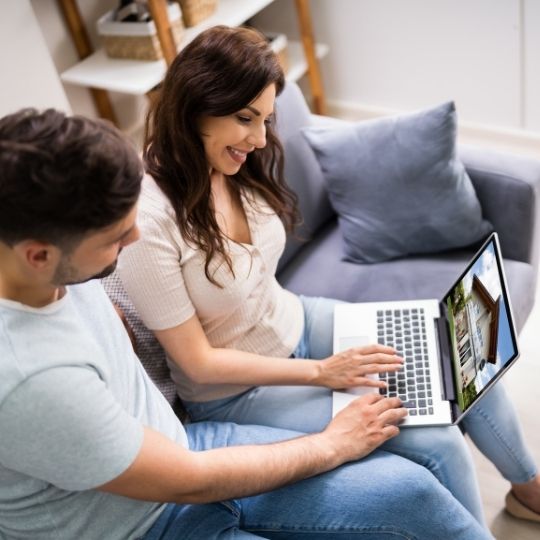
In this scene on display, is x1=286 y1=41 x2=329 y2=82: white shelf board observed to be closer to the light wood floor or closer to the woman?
the light wood floor

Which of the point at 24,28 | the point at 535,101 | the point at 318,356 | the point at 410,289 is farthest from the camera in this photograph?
the point at 535,101

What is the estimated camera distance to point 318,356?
5.05 ft

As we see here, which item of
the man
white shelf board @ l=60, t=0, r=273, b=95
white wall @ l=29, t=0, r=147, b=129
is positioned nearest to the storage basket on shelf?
white shelf board @ l=60, t=0, r=273, b=95

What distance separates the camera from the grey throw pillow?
5.47 ft

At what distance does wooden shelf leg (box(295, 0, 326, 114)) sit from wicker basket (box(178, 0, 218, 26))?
0.38m

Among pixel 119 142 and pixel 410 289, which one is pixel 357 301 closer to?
pixel 410 289

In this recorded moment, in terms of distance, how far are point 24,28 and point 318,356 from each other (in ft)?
4.34

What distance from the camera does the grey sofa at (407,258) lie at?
1.68 metres

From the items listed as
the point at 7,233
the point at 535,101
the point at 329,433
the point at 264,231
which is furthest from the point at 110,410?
the point at 535,101

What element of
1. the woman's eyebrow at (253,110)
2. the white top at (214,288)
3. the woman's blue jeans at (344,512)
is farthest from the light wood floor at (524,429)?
the woman's eyebrow at (253,110)

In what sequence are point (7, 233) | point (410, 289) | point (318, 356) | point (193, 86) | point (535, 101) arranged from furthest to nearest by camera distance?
point (535, 101) → point (410, 289) → point (318, 356) → point (193, 86) → point (7, 233)

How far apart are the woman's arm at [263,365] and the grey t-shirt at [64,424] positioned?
188 mm

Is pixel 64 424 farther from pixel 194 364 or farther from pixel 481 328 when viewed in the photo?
pixel 481 328

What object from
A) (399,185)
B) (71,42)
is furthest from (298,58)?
(399,185)
